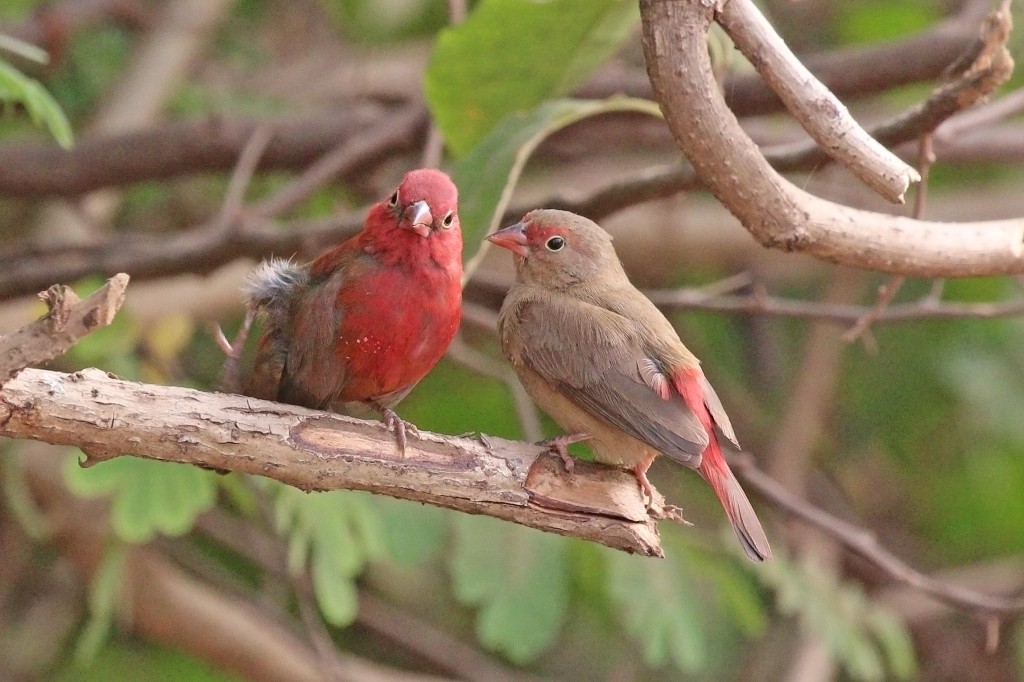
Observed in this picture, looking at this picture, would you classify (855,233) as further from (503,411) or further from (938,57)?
(503,411)

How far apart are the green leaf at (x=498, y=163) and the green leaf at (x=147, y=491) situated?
106 cm

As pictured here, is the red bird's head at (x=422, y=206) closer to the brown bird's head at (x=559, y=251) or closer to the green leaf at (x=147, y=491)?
the brown bird's head at (x=559, y=251)

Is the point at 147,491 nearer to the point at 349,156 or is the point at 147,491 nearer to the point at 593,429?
the point at 593,429

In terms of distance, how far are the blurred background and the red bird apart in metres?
0.33

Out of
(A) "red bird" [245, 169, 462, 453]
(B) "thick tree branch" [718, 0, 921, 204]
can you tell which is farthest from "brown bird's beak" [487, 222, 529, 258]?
(B) "thick tree branch" [718, 0, 921, 204]

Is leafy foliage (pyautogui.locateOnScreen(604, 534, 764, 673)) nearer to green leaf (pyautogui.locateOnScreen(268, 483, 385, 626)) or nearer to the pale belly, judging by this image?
green leaf (pyautogui.locateOnScreen(268, 483, 385, 626))

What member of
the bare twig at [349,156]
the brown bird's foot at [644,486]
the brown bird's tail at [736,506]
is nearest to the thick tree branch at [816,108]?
the brown bird's tail at [736,506]

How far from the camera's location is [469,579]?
4.36m

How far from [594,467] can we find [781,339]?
3.75m

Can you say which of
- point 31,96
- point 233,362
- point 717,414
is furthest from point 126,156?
point 717,414

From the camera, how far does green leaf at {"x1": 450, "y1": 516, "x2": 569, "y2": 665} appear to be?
436cm

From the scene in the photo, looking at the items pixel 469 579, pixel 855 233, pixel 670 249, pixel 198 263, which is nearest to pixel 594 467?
pixel 855 233

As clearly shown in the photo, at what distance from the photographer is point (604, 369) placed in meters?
2.73

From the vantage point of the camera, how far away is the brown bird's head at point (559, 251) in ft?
10.2
